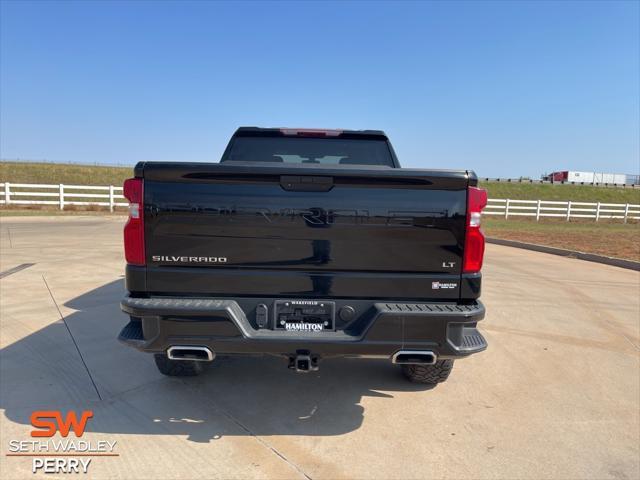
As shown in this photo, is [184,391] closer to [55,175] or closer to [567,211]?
[567,211]

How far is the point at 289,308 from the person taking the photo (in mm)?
2594

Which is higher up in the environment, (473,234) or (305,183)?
(305,183)

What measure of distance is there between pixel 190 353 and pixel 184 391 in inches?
35.9

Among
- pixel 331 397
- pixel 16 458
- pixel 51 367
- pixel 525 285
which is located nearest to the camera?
pixel 16 458

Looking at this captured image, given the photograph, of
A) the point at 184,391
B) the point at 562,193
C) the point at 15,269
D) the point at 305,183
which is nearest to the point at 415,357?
the point at 305,183

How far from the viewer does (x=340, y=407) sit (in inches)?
125

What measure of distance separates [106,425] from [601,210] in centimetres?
3012

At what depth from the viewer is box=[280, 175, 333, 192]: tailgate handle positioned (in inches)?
99.0

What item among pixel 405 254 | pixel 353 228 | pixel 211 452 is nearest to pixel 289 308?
pixel 353 228

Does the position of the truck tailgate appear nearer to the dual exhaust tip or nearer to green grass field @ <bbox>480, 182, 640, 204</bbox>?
the dual exhaust tip

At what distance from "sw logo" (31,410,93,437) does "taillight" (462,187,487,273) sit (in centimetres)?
275

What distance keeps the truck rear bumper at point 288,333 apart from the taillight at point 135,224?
282 mm

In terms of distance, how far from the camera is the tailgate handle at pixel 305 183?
2.52 m

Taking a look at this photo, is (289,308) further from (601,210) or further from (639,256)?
(601,210)
